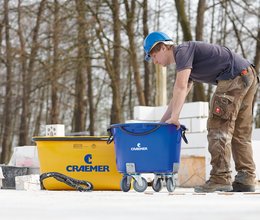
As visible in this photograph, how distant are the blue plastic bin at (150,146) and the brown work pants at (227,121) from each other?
0.33 metres

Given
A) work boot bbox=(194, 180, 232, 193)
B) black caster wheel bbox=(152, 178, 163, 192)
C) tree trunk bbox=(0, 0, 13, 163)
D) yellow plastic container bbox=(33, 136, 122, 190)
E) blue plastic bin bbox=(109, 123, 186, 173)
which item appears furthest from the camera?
tree trunk bbox=(0, 0, 13, 163)

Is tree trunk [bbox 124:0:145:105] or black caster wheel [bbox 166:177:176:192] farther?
tree trunk [bbox 124:0:145:105]

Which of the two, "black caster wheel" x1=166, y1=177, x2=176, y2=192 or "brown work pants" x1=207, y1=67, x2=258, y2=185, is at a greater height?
"brown work pants" x1=207, y1=67, x2=258, y2=185

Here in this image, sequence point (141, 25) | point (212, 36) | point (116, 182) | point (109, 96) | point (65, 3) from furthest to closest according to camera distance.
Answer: point (109, 96), point (212, 36), point (141, 25), point (65, 3), point (116, 182)

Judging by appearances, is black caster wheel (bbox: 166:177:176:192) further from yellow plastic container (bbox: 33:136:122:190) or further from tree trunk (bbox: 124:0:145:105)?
tree trunk (bbox: 124:0:145:105)

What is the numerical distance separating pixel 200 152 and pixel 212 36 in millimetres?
15058

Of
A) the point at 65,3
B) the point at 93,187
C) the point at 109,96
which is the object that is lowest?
the point at 93,187

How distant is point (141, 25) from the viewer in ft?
73.6

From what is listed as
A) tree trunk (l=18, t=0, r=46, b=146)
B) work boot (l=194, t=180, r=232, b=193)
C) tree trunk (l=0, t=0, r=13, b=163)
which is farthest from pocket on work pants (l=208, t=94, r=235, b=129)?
tree trunk (l=0, t=0, r=13, b=163)

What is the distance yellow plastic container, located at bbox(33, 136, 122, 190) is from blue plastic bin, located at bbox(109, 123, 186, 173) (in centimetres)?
63

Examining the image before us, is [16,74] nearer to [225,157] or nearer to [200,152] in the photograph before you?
[200,152]

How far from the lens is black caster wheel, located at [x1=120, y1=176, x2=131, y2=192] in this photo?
5980mm

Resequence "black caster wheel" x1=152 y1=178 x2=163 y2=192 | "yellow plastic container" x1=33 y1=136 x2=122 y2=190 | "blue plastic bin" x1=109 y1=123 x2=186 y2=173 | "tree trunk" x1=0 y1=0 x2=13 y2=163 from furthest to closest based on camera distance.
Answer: "tree trunk" x1=0 y1=0 x2=13 y2=163
"yellow plastic container" x1=33 y1=136 x2=122 y2=190
"black caster wheel" x1=152 y1=178 x2=163 y2=192
"blue plastic bin" x1=109 y1=123 x2=186 y2=173

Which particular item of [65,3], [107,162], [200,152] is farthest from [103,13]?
[107,162]
